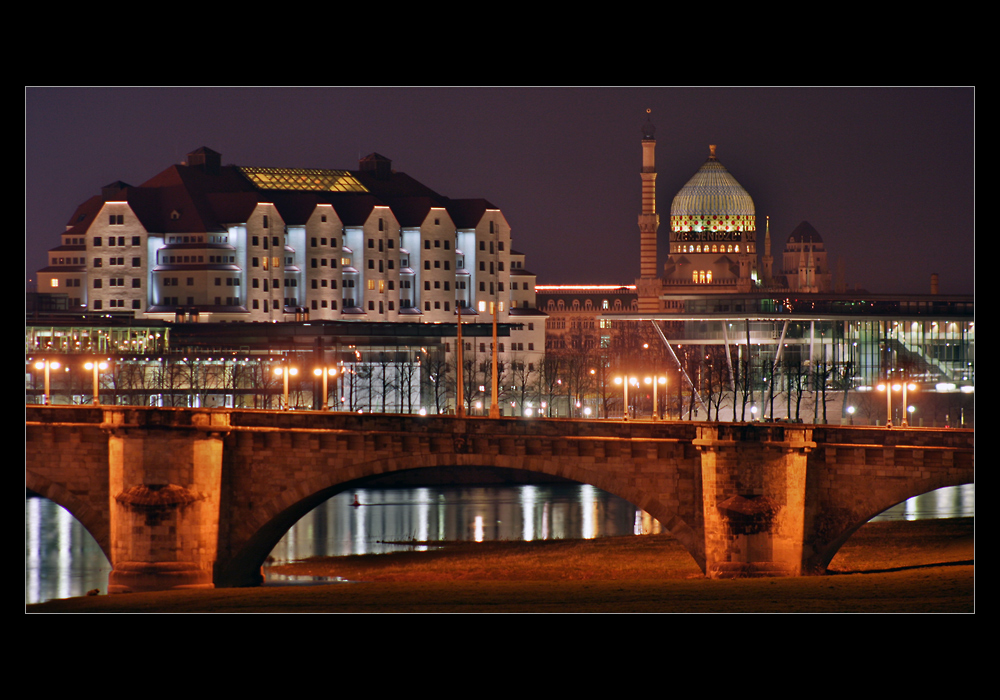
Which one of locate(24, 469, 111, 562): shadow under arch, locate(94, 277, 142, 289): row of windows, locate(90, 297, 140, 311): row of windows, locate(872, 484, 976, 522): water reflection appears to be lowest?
locate(872, 484, 976, 522): water reflection

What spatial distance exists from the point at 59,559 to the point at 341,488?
55.0 ft

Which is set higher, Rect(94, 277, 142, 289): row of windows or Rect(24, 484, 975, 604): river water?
Rect(94, 277, 142, 289): row of windows

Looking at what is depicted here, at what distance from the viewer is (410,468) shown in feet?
199

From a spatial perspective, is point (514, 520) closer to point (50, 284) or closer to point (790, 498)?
point (790, 498)

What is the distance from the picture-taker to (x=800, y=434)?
5466cm

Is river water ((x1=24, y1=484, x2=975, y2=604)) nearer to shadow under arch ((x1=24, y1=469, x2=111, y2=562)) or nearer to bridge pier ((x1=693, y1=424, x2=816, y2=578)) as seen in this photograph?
shadow under arch ((x1=24, y1=469, x2=111, y2=562))

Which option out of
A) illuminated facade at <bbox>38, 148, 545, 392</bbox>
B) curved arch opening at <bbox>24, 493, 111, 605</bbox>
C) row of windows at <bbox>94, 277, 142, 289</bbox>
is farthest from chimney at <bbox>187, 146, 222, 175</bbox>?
curved arch opening at <bbox>24, 493, 111, 605</bbox>

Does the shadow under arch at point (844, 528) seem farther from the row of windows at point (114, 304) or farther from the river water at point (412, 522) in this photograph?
the row of windows at point (114, 304)

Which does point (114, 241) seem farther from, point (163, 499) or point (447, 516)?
point (163, 499)

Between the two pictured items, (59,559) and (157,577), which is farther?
(59,559)

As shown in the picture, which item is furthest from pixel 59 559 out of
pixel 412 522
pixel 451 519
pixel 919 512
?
pixel 919 512

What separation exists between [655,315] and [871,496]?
6976 centimetres

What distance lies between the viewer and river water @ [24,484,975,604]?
235 ft

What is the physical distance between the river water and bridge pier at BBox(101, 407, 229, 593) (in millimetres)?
5000
